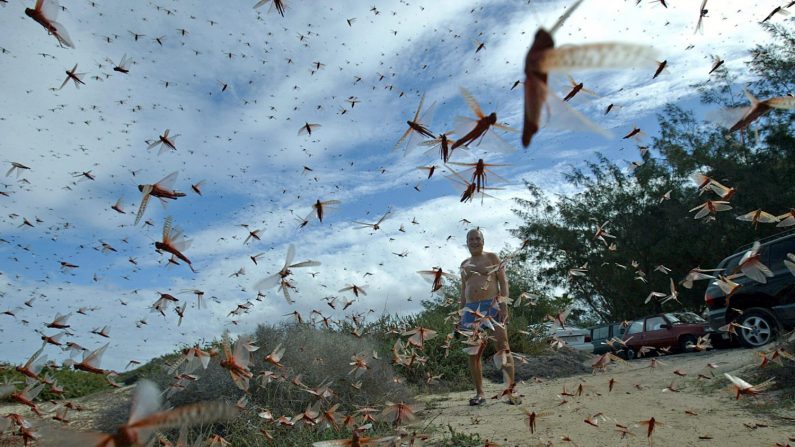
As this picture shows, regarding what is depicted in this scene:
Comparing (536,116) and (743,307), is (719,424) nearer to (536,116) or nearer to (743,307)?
(536,116)

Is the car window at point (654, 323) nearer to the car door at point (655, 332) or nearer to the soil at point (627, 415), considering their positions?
the car door at point (655, 332)

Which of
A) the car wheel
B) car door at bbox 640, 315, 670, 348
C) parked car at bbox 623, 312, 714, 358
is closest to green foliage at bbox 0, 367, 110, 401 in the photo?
parked car at bbox 623, 312, 714, 358

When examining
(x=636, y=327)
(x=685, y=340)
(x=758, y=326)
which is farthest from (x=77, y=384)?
(x=685, y=340)

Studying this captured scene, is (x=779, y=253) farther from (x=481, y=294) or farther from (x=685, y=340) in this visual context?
(x=685, y=340)

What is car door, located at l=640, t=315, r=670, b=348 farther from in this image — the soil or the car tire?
the soil

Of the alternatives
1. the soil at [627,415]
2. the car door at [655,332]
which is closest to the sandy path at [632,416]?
the soil at [627,415]

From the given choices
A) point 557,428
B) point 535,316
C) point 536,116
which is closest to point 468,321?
point 557,428
